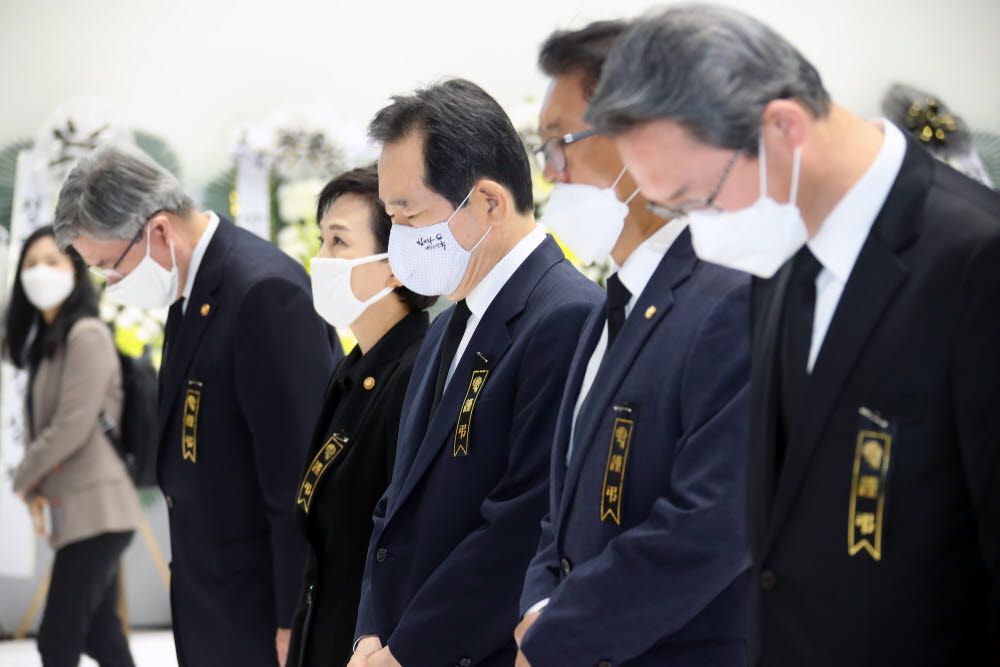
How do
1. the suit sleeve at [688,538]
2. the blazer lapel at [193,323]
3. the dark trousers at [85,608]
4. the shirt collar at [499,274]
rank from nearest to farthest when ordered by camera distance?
the suit sleeve at [688,538] < the shirt collar at [499,274] < the blazer lapel at [193,323] < the dark trousers at [85,608]

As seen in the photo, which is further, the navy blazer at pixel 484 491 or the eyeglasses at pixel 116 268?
the eyeglasses at pixel 116 268

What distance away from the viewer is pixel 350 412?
2453 millimetres

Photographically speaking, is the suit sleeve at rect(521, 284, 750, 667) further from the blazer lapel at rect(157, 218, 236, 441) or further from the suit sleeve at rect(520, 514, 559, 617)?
the blazer lapel at rect(157, 218, 236, 441)

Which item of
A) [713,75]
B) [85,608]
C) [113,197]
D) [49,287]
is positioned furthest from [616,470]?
[49,287]

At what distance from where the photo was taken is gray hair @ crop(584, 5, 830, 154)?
48.6 inches

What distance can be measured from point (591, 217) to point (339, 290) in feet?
3.12

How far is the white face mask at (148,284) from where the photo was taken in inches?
117

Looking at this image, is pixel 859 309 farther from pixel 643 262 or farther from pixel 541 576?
pixel 541 576

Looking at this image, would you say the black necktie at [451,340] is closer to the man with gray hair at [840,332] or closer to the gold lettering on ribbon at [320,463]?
the gold lettering on ribbon at [320,463]

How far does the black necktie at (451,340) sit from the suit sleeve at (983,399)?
3.83 feet

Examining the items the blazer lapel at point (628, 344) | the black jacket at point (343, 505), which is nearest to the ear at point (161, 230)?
the black jacket at point (343, 505)

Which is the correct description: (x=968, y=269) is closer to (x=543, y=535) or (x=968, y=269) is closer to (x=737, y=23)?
(x=737, y=23)

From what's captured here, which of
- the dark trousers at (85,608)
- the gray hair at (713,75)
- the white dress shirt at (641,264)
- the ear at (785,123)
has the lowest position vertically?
the dark trousers at (85,608)

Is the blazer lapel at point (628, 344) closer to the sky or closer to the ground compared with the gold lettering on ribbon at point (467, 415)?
closer to the sky
